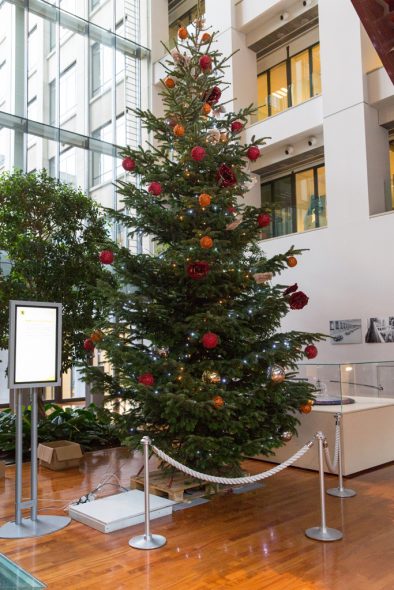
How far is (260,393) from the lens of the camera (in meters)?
5.45

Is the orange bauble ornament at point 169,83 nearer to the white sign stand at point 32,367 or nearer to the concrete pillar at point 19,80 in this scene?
the white sign stand at point 32,367

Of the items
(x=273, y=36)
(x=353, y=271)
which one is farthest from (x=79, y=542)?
(x=273, y=36)

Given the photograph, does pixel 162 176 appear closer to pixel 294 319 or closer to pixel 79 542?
pixel 79 542

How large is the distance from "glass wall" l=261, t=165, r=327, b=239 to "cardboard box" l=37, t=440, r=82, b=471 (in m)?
7.28

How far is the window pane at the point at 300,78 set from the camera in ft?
47.9

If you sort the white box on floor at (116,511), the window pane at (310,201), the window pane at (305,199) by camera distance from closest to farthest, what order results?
the white box on floor at (116,511) → the window pane at (310,201) → the window pane at (305,199)

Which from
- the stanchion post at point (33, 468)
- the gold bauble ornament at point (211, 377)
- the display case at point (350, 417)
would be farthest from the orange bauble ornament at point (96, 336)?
the display case at point (350, 417)

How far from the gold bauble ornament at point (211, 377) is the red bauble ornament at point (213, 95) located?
11.1ft

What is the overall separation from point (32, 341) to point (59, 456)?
2.85 m

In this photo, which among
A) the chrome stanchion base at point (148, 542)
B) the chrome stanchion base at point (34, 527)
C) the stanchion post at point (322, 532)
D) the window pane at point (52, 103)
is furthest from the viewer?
the window pane at point (52, 103)

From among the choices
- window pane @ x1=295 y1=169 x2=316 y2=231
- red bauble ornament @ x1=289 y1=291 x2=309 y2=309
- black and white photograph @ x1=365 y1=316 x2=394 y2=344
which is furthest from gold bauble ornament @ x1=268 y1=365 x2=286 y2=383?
window pane @ x1=295 y1=169 x2=316 y2=231

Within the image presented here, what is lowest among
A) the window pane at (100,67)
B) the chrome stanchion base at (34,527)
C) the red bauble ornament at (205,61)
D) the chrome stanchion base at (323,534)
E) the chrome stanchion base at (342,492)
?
the chrome stanchion base at (342,492)

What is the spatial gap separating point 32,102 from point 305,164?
8160mm

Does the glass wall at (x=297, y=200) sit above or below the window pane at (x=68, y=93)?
below
